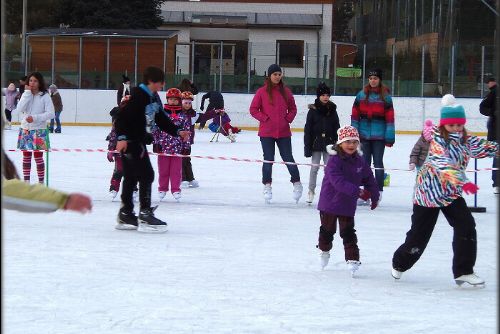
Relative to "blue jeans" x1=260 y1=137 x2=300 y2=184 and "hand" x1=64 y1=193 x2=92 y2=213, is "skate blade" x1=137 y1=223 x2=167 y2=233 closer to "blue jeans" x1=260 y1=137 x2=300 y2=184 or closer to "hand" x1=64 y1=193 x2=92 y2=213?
"blue jeans" x1=260 y1=137 x2=300 y2=184

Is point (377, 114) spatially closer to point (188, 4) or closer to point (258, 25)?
point (258, 25)

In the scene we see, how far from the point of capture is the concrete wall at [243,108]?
2727 cm

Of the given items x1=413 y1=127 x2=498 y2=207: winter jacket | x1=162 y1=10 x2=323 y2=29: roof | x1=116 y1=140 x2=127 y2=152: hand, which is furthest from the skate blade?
x1=162 y1=10 x2=323 y2=29: roof

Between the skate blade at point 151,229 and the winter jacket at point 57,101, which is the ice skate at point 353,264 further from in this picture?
the winter jacket at point 57,101

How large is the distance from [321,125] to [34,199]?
300 inches

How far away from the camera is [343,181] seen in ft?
20.7

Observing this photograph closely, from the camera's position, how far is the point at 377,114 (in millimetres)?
10383

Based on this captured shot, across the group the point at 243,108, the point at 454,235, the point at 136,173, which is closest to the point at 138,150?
the point at 136,173

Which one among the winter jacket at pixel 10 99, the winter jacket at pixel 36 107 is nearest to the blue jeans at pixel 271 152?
the winter jacket at pixel 36 107

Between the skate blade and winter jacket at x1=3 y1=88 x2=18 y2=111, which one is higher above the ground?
winter jacket at x1=3 y1=88 x2=18 y2=111

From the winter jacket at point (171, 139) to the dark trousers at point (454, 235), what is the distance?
4.51 metres

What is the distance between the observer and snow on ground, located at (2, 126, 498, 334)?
503 cm

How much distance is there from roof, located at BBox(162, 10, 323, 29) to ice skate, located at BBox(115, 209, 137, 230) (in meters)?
37.9

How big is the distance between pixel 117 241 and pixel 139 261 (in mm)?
979
